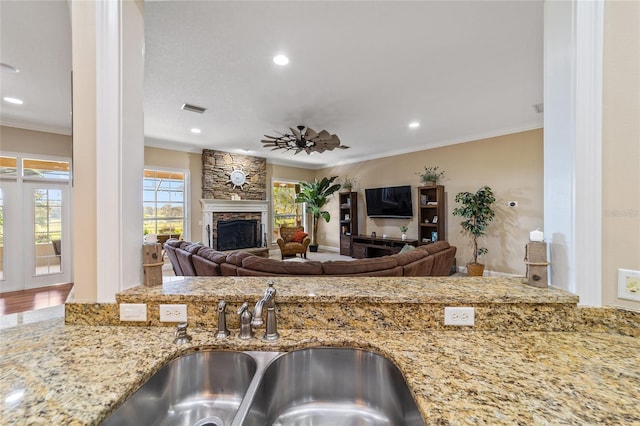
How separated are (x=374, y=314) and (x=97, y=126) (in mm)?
1391

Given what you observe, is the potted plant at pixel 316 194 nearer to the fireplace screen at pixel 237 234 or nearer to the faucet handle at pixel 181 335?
the fireplace screen at pixel 237 234

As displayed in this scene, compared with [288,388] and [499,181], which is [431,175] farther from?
[288,388]

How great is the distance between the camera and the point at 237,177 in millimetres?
6488

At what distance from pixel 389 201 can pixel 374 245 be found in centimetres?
111

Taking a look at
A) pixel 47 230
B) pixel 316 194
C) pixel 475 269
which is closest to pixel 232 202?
pixel 316 194

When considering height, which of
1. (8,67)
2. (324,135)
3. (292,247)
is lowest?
(292,247)

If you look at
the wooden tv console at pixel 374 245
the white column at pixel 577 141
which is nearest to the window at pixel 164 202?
the wooden tv console at pixel 374 245

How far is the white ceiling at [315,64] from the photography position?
1961mm

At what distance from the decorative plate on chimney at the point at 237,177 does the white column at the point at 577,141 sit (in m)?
6.17

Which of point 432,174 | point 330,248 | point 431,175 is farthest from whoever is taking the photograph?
point 330,248

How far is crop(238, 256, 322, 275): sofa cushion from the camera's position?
2182 millimetres

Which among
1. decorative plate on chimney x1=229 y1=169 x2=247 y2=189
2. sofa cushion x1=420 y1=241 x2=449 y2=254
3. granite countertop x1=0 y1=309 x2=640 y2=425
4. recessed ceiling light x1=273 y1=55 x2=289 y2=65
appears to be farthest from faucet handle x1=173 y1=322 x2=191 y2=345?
decorative plate on chimney x1=229 y1=169 x2=247 y2=189

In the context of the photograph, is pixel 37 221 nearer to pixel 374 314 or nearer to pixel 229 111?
pixel 229 111

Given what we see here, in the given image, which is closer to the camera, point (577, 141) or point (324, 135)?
point (577, 141)
